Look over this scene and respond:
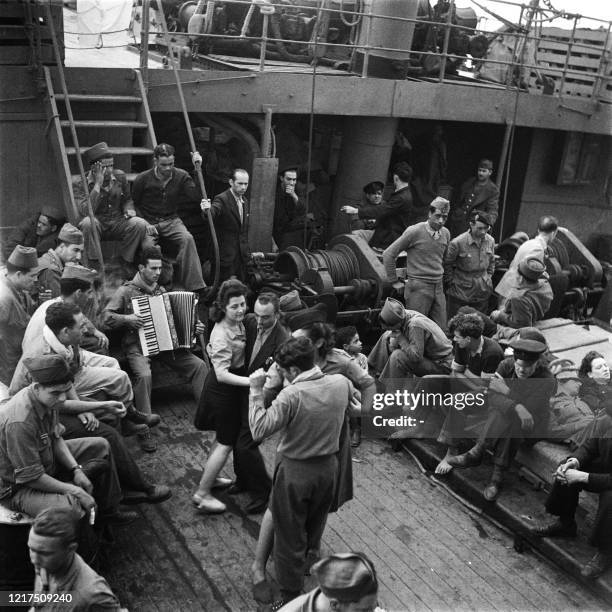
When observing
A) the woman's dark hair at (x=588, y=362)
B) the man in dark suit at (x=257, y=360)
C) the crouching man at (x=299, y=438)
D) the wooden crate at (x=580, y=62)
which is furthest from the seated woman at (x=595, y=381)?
the wooden crate at (x=580, y=62)

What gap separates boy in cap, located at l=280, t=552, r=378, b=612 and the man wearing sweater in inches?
226

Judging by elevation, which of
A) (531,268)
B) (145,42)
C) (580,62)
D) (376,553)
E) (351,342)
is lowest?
(376,553)

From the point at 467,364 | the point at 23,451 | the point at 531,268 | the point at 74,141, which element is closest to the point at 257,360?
the point at 23,451

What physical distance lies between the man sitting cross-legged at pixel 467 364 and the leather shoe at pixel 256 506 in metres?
1.69

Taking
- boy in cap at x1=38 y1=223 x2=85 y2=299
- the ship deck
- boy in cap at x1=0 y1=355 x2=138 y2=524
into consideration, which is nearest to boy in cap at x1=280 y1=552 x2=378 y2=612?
boy in cap at x1=0 y1=355 x2=138 y2=524

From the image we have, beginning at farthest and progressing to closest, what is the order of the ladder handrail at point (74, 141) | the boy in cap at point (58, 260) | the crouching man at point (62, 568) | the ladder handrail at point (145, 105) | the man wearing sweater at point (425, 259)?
the ladder handrail at point (145, 105) → the man wearing sweater at point (425, 259) → the ladder handrail at point (74, 141) → the boy in cap at point (58, 260) → the crouching man at point (62, 568)

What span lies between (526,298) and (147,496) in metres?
4.56

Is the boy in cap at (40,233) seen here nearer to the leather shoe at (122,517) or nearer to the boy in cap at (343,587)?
the leather shoe at (122,517)

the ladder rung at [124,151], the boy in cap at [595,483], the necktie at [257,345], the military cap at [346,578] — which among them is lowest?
the boy in cap at [595,483]

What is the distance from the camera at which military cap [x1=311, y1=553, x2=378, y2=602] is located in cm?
347

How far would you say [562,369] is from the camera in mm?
7238

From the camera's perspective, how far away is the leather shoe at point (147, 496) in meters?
6.23

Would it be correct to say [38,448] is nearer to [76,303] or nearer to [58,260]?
[76,303]

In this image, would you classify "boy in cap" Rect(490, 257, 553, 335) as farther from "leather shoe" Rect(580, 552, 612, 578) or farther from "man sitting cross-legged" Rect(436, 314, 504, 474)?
"leather shoe" Rect(580, 552, 612, 578)
